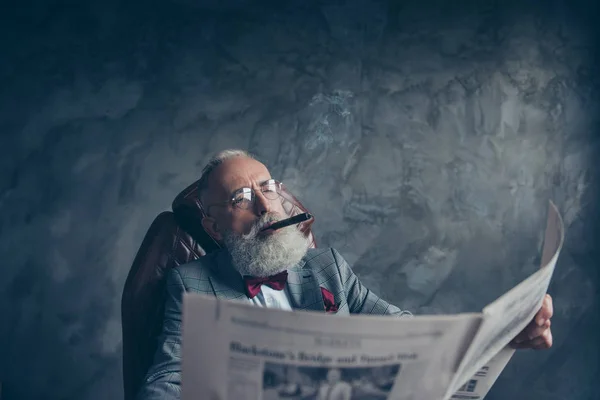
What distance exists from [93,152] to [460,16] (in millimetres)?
1516

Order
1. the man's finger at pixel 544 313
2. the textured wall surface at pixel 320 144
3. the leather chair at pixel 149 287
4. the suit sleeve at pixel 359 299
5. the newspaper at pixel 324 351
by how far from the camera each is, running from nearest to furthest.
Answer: the newspaper at pixel 324 351
the man's finger at pixel 544 313
the leather chair at pixel 149 287
the suit sleeve at pixel 359 299
the textured wall surface at pixel 320 144

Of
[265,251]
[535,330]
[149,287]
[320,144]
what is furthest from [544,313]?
[320,144]

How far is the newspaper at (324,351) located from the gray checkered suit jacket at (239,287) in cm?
48

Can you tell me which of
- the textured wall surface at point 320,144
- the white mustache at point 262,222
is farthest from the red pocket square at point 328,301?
the textured wall surface at point 320,144

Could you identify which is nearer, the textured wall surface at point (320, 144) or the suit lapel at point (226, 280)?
the suit lapel at point (226, 280)

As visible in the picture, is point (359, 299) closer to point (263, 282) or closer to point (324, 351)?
point (263, 282)

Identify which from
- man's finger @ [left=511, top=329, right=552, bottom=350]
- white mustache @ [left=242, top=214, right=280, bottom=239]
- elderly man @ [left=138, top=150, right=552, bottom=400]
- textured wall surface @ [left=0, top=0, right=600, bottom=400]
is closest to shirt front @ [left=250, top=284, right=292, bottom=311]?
elderly man @ [left=138, top=150, right=552, bottom=400]

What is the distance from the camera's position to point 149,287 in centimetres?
144

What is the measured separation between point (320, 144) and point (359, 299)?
980 mm

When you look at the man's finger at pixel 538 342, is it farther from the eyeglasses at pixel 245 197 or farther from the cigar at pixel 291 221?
the eyeglasses at pixel 245 197

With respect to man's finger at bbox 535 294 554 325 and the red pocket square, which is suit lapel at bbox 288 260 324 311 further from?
man's finger at bbox 535 294 554 325

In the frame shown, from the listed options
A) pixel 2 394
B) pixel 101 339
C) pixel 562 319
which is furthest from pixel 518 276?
pixel 2 394

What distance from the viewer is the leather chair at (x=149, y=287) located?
142 cm

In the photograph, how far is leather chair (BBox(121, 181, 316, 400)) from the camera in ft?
4.66
